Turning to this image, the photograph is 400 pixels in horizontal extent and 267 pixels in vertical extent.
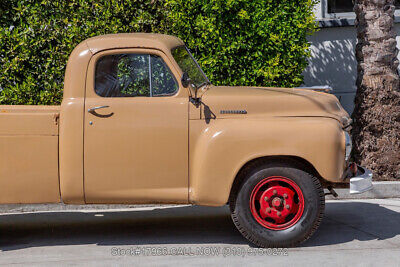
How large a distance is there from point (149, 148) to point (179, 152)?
278 millimetres

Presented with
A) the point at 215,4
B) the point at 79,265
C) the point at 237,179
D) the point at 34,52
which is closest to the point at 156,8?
the point at 215,4

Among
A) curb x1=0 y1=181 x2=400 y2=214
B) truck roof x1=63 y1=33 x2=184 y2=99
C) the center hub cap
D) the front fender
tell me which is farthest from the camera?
curb x1=0 y1=181 x2=400 y2=214

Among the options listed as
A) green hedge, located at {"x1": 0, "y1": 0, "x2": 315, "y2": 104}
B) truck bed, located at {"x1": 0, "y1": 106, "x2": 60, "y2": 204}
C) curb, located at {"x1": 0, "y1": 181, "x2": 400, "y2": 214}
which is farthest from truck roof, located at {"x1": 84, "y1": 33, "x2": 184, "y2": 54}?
green hedge, located at {"x1": 0, "y1": 0, "x2": 315, "y2": 104}

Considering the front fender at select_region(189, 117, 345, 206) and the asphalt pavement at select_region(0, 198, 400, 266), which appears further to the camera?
the front fender at select_region(189, 117, 345, 206)

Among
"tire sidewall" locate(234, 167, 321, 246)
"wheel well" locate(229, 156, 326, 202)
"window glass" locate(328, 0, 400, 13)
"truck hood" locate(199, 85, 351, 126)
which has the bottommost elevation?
"tire sidewall" locate(234, 167, 321, 246)

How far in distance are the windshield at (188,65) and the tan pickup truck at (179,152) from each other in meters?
0.17

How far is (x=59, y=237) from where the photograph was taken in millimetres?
7141

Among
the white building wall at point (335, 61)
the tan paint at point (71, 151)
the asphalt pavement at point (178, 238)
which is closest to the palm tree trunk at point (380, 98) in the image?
the asphalt pavement at point (178, 238)

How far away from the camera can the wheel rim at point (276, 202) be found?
20.7 feet

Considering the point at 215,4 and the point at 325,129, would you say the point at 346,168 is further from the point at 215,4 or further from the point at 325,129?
the point at 215,4

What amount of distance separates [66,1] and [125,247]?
4539 mm

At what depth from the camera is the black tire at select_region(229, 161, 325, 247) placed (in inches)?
247

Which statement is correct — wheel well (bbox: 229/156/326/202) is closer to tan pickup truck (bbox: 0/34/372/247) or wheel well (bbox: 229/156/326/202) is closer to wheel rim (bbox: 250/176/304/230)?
tan pickup truck (bbox: 0/34/372/247)

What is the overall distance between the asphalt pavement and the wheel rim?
0.28 m
